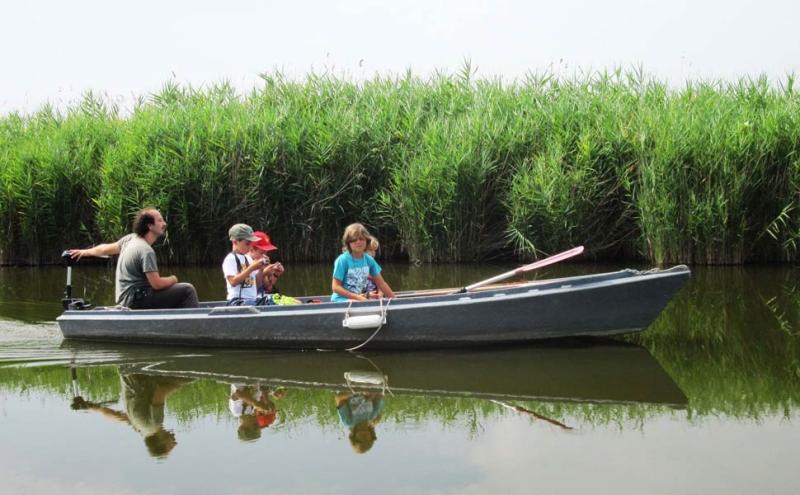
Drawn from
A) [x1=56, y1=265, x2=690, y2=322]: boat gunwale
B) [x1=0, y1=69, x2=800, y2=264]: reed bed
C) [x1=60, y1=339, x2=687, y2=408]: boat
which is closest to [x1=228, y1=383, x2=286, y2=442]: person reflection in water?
[x1=60, y1=339, x2=687, y2=408]: boat

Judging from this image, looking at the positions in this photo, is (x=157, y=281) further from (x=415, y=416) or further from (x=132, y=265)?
(x=415, y=416)

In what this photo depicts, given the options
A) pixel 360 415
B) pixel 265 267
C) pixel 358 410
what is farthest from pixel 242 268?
pixel 360 415

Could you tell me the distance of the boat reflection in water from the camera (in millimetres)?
5947

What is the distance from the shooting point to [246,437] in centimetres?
534

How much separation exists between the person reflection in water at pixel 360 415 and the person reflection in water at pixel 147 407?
0.93 metres

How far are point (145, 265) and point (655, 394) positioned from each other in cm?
395

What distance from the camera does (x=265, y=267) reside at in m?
8.29

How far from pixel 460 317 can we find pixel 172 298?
2.38 m

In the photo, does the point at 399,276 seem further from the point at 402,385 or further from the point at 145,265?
the point at 402,385

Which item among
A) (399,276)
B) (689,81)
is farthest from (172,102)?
(689,81)

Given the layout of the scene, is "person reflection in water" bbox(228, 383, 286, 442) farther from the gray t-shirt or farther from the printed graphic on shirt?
the gray t-shirt

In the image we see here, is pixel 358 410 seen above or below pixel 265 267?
below

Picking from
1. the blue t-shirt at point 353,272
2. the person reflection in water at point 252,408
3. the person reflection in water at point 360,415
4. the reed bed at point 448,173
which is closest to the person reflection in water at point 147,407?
the person reflection in water at point 252,408

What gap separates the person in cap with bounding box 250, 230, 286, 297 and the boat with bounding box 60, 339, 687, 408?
0.63 m
